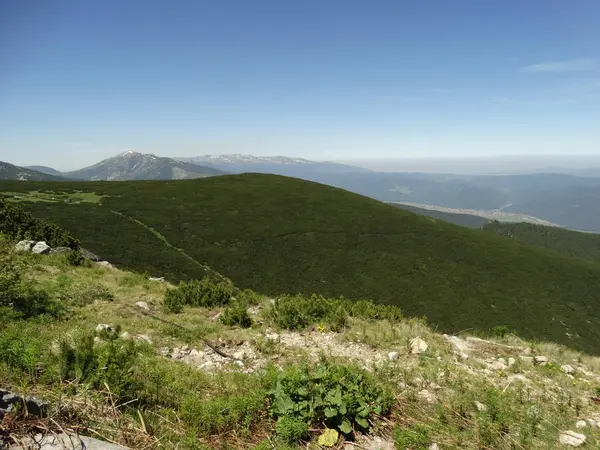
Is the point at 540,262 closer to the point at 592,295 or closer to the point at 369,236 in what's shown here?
the point at 592,295

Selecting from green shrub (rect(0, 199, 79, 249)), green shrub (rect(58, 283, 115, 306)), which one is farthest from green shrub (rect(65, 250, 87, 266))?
green shrub (rect(0, 199, 79, 249))

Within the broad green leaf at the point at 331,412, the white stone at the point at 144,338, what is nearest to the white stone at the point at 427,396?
the broad green leaf at the point at 331,412

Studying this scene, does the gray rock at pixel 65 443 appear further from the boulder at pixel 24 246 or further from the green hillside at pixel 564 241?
the green hillside at pixel 564 241

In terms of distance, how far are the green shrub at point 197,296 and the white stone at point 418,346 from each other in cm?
807

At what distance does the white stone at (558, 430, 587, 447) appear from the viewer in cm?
602

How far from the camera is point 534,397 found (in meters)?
7.94

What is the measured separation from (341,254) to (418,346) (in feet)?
224

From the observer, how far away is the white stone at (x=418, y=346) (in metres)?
9.89

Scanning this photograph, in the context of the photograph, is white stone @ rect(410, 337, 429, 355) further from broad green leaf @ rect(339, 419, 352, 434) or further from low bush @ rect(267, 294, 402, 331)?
broad green leaf @ rect(339, 419, 352, 434)

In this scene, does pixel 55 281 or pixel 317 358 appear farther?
pixel 55 281

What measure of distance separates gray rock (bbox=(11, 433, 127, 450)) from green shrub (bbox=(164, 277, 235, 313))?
9.66 meters

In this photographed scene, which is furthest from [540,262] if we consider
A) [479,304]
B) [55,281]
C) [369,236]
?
[55,281]

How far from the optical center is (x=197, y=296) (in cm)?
1461

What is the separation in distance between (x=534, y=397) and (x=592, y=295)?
9288 centimetres
